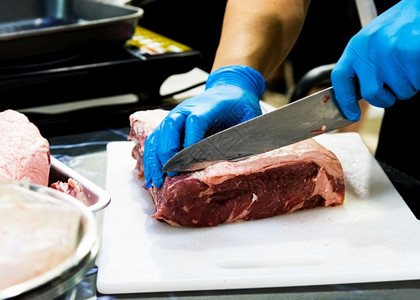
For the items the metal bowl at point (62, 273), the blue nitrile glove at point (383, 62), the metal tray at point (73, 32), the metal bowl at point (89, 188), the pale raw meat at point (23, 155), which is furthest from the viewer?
the metal tray at point (73, 32)

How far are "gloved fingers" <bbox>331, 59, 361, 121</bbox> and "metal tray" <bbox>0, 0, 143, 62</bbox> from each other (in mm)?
909

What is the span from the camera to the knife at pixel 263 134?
4.66 ft

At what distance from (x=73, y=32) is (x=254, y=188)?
3.03 feet

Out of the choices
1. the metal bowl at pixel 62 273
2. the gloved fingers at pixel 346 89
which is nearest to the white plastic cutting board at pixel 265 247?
the gloved fingers at pixel 346 89

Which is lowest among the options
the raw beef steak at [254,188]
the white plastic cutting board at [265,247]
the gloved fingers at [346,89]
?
the white plastic cutting board at [265,247]

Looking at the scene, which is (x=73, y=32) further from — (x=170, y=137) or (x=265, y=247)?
(x=265, y=247)

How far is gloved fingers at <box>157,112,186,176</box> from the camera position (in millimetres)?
1458

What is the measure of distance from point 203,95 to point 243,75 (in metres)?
0.21

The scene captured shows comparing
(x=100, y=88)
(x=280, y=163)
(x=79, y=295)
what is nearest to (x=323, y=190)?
(x=280, y=163)

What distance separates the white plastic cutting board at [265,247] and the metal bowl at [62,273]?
0.50m

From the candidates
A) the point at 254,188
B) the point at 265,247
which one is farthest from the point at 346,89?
the point at 265,247

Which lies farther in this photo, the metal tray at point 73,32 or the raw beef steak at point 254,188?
the metal tray at point 73,32

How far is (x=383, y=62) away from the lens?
143 centimetres

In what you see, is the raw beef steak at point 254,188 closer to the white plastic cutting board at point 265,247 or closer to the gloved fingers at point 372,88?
the white plastic cutting board at point 265,247
